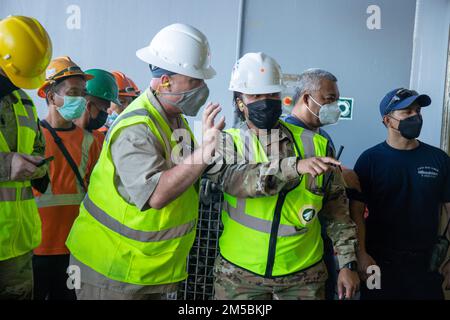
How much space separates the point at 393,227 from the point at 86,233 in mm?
1663

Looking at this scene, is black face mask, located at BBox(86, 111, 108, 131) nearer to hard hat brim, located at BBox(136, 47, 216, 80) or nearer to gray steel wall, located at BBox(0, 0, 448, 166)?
hard hat brim, located at BBox(136, 47, 216, 80)

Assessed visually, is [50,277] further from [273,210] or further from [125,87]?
[125,87]

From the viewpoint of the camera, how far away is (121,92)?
170 inches

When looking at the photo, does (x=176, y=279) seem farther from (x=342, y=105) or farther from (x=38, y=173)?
(x=342, y=105)

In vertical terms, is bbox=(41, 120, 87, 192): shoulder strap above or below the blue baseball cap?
below

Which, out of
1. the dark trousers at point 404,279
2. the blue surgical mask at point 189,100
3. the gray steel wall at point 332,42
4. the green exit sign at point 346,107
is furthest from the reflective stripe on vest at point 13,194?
the green exit sign at point 346,107

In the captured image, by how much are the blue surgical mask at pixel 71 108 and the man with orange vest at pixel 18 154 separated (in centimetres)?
55

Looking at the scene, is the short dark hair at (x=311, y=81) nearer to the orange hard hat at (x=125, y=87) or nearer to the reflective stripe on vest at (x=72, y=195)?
the reflective stripe on vest at (x=72, y=195)

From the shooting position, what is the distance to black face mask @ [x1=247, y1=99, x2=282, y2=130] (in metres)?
2.13

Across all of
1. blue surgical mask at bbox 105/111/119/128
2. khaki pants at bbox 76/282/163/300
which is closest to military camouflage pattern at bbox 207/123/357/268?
khaki pants at bbox 76/282/163/300

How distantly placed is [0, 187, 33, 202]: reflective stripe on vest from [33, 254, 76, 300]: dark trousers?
2.21ft

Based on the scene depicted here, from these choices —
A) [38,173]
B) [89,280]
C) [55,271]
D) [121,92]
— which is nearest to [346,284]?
[89,280]

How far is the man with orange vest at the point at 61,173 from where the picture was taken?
2631mm

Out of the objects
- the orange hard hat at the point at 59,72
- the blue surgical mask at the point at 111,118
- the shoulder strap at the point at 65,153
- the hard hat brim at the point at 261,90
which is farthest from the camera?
the blue surgical mask at the point at 111,118
